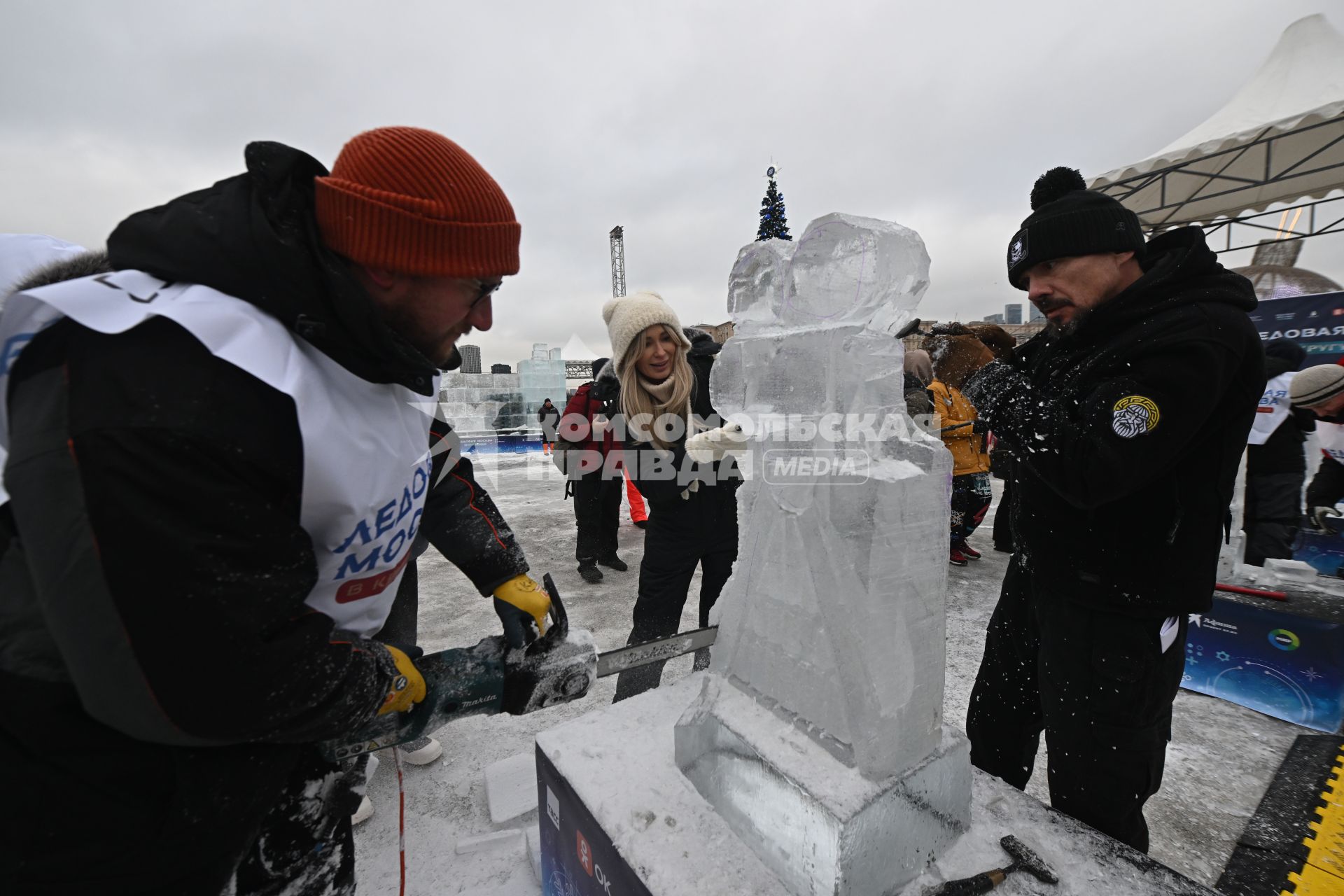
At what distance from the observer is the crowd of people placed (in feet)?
2.04

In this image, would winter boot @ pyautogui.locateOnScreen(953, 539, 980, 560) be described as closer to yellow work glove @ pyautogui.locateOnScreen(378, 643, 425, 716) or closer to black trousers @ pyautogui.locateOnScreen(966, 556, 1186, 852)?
black trousers @ pyautogui.locateOnScreen(966, 556, 1186, 852)

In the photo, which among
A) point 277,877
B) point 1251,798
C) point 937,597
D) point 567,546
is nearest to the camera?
point 277,877

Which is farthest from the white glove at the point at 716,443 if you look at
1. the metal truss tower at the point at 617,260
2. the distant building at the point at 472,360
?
the metal truss tower at the point at 617,260

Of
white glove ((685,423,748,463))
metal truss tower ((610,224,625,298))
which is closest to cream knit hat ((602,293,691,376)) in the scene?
white glove ((685,423,748,463))

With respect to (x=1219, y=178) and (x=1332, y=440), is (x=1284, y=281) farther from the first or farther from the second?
(x=1332, y=440)

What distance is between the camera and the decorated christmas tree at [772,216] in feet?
6.64

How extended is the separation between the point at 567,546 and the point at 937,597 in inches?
175

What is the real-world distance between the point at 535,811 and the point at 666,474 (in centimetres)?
130

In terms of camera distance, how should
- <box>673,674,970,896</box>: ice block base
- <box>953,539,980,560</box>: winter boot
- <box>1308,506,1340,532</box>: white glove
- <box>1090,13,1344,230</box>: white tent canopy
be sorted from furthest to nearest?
<box>1090,13,1344,230</box>: white tent canopy → <box>953,539,980,560</box>: winter boot → <box>1308,506,1340,532</box>: white glove → <box>673,674,970,896</box>: ice block base

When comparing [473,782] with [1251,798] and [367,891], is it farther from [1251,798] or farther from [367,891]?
[1251,798]

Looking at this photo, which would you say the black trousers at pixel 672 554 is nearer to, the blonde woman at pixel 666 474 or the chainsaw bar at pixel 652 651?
the blonde woman at pixel 666 474

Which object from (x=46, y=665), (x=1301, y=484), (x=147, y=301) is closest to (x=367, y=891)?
(x=46, y=665)

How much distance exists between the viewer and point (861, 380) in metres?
1.11

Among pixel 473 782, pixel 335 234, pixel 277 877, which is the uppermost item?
pixel 335 234
